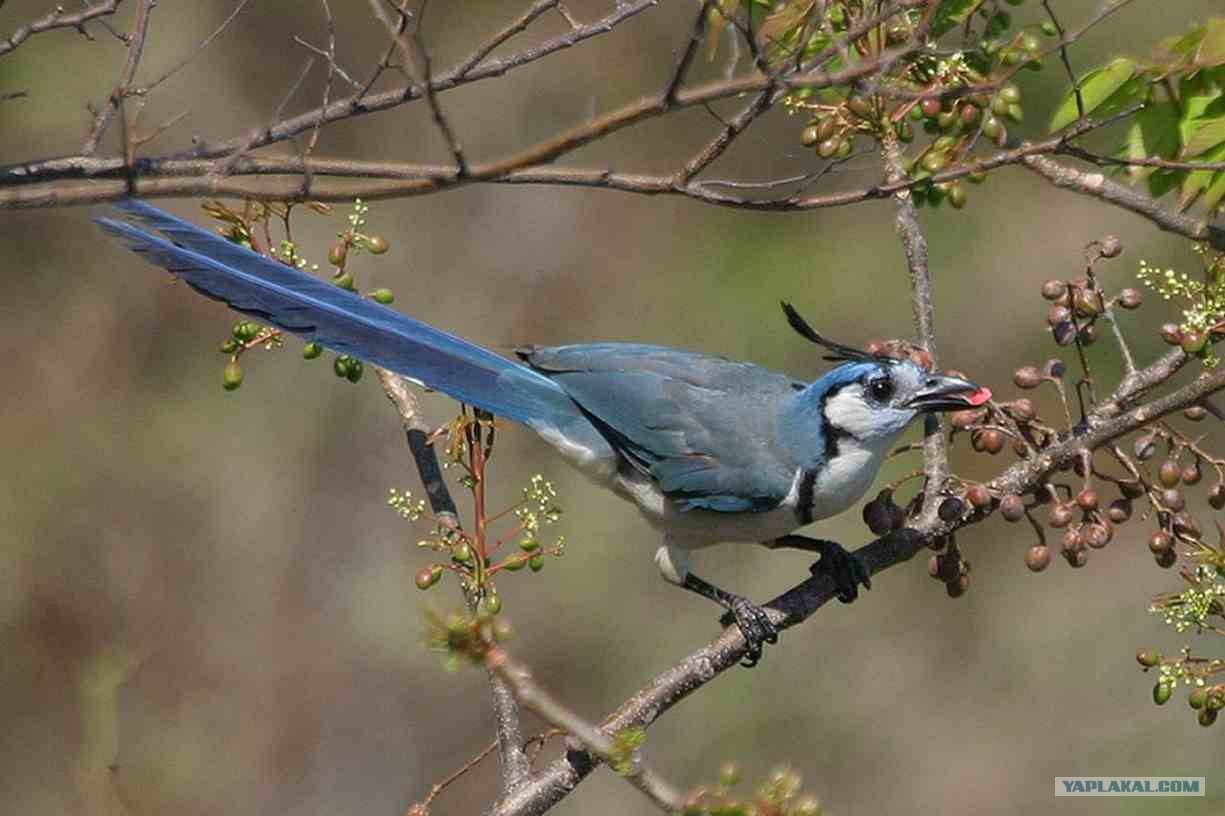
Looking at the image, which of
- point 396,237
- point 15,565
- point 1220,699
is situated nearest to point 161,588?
point 15,565

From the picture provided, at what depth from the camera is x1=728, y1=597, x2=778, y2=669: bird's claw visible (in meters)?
3.26

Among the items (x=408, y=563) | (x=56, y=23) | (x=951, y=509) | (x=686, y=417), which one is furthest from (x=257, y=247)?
(x=408, y=563)

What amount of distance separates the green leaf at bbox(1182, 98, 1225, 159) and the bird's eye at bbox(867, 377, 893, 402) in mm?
976

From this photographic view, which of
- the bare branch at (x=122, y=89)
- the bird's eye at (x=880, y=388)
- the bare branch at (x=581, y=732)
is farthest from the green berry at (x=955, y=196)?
the bare branch at (x=581, y=732)

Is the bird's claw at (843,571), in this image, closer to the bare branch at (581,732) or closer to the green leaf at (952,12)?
the green leaf at (952,12)

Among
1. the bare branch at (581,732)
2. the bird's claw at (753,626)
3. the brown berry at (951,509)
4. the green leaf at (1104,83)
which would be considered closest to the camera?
the bare branch at (581,732)

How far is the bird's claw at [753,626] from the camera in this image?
326 cm

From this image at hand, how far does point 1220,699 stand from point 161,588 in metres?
5.25

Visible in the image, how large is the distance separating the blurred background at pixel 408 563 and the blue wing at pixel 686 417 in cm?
238

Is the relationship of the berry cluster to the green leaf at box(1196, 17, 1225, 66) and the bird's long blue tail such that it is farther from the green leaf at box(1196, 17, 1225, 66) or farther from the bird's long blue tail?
the green leaf at box(1196, 17, 1225, 66)

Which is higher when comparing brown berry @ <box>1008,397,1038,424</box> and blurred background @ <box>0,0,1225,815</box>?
blurred background @ <box>0,0,1225,815</box>

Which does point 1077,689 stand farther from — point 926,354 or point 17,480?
point 17,480

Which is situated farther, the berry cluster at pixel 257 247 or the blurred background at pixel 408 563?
the blurred background at pixel 408 563

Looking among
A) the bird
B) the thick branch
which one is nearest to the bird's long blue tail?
the bird
